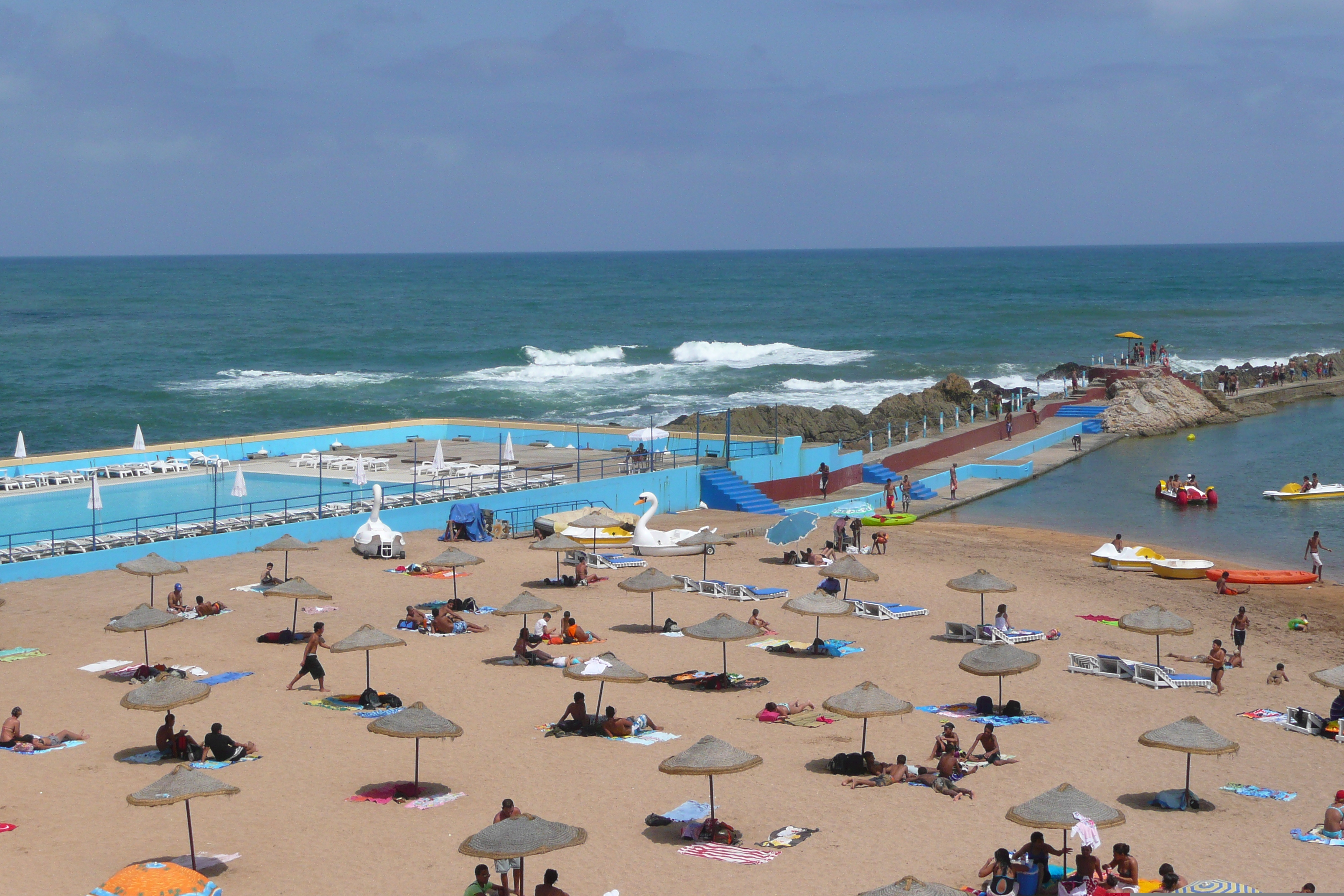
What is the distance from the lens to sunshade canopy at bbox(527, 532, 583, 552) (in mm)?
23922

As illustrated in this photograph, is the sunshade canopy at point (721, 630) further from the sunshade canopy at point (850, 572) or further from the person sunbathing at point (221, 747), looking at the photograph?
the person sunbathing at point (221, 747)

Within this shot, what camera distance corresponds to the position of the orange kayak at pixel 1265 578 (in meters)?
27.0

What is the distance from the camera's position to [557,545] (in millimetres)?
24266

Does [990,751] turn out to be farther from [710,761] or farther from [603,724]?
[603,724]

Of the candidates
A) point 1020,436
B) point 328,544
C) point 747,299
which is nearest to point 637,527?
point 328,544

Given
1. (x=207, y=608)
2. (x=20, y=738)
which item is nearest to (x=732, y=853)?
(x=20, y=738)

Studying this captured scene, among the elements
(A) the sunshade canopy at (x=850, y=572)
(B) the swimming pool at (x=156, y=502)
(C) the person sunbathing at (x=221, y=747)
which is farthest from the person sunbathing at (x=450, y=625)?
(B) the swimming pool at (x=156, y=502)

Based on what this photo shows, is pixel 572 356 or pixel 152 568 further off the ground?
pixel 152 568

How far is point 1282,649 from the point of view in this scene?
2191 centimetres

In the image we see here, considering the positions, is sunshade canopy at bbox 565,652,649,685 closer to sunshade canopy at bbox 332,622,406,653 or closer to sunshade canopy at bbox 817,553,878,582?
sunshade canopy at bbox 332,622,406,653

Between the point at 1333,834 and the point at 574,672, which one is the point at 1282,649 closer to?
the point at 1333,834

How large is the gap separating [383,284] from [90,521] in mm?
152413

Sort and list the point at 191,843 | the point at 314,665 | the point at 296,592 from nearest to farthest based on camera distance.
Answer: the point at 191,843 → the point at 314,665 → the point at 296,592

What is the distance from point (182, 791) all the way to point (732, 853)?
4871 millimetres
